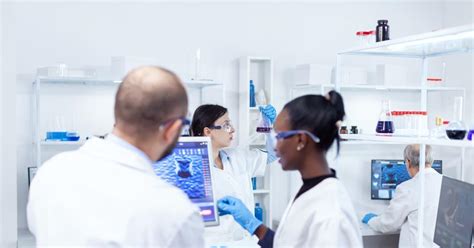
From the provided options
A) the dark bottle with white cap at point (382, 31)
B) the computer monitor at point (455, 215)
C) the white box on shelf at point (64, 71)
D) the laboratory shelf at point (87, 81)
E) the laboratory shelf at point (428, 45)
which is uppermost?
the dark bottle with white cap at point (382, 31)

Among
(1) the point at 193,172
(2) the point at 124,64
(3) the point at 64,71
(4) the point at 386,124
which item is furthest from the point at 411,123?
(3) the point at 64,71

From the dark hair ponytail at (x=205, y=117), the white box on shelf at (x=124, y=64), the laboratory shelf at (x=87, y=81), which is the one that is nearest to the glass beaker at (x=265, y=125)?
the dark hair ponytail at (x=205, y=117)

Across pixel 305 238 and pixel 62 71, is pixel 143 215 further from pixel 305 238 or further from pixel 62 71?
pixel 62 71

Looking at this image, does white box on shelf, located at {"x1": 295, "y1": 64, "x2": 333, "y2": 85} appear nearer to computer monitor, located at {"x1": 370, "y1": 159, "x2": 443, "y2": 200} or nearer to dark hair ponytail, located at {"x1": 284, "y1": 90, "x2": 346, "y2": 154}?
A: computer monitor, located at {"x1": 370, "y1": 159, "x2": 443, "y2": 200}

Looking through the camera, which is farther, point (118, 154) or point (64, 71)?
point (64, 71)

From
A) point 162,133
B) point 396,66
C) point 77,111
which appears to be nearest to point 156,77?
point 162,133

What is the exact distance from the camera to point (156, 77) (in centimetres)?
142

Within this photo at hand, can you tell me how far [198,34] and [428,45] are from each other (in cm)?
283

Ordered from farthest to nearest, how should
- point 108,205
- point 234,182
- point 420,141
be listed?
point 234,182 → point 420,141 → point 108,205

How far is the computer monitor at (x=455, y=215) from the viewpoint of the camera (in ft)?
7.55

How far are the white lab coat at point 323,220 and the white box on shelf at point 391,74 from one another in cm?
363

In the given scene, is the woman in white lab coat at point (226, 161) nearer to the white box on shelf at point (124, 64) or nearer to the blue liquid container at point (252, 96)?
the white box on shelf at point (124, 64)

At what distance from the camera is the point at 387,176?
5.17 m

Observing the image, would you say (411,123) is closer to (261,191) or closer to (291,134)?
(291,134)
